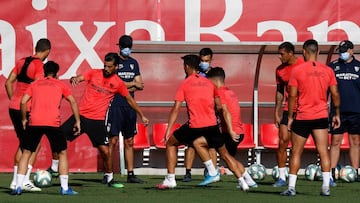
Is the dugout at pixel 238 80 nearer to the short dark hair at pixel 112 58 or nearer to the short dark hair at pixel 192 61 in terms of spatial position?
the short dark hair at pixel 112 58

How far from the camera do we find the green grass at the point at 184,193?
47.9 feet

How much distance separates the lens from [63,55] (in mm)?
20922

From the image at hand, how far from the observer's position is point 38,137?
49.9 feet

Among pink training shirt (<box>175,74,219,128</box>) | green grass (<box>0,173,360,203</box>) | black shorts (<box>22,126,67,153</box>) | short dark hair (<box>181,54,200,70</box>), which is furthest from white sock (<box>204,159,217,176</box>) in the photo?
black shorts (<box>22,126,67,153</box>)

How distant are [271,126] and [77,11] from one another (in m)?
4.65

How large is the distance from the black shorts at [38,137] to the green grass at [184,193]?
72 centimetres

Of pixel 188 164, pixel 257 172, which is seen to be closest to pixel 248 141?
pixel 257 172

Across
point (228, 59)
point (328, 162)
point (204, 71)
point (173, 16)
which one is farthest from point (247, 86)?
point (328, 162)

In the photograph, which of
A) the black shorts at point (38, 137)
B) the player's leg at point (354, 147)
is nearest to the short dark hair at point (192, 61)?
the black shorts at point (38, 137)

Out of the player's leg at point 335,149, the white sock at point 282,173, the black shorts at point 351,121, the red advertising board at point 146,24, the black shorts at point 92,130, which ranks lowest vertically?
the white sock at point 282,173

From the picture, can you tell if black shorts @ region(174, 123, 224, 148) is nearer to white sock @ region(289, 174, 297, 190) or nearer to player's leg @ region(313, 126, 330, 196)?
white sock @ region(289, 174, 297, 190)

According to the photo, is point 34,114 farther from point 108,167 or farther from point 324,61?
point 324,61

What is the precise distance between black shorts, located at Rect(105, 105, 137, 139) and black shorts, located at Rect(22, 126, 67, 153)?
3.07 m

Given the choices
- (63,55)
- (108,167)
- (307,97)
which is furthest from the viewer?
(63,55)
